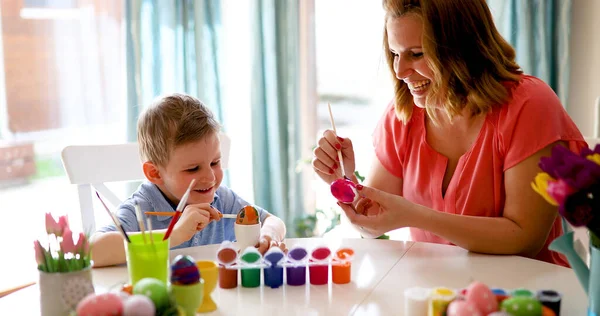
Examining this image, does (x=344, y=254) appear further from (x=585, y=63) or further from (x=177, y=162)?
(x=585, y=63)

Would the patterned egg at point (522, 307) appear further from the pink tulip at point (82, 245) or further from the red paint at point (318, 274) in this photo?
the pink tulip at point (82, 245)

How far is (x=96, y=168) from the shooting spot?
178 centimetres

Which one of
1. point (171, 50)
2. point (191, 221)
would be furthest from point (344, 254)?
point (171, 50)

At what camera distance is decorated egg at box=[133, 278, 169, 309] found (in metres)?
0.89

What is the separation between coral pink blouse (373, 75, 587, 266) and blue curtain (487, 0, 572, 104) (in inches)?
57.3

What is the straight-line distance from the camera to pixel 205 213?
4.63 ft

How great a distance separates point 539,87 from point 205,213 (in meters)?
0.83

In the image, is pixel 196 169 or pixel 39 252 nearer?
pixel 39 252

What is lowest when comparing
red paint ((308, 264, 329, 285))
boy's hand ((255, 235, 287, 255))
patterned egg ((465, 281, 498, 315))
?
red paint ((308, 264, 329, 285))

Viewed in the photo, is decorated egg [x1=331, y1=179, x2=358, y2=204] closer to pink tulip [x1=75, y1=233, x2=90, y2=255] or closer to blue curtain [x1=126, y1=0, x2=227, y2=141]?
pink tulip [x1=75, y1=233, x2=90, y2=255]

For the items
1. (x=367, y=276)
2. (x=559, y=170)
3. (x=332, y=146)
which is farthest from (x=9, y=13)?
(x=559, y=170)

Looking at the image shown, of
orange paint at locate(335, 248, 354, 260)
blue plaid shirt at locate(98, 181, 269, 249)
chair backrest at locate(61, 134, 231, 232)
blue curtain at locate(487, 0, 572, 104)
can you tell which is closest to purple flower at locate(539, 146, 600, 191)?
orange paint at locate(335, 248, 354, 260)

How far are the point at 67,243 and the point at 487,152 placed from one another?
3.22 feet

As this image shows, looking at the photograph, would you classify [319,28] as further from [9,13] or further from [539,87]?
[539,87]
